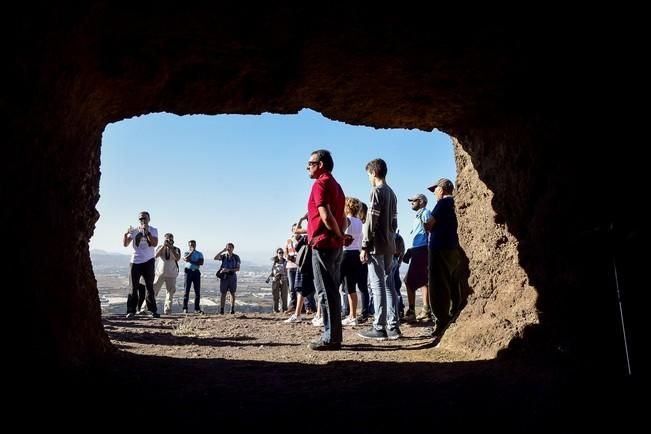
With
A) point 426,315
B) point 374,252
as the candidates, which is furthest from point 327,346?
point 426,315

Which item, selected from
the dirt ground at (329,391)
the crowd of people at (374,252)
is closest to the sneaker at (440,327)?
the crowd of people at (374,252)

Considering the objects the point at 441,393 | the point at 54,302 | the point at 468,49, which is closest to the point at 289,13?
the point at 468,49

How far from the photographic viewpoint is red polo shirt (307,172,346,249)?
14.8 feet

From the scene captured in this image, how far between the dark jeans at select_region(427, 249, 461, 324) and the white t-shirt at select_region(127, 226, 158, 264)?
17.0 ft

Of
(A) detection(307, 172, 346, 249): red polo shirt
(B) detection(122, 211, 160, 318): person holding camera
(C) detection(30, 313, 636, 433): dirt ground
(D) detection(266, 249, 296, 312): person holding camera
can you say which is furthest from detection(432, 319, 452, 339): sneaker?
(D) detection(266, 249, 296, 312): person holding camera

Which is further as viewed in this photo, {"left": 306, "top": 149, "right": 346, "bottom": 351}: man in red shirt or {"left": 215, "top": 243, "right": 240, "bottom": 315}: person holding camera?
{"left": 215, "top": 243, "right": 240, "bottom": 315}: person holding camera

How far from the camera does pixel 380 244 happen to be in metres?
5.16

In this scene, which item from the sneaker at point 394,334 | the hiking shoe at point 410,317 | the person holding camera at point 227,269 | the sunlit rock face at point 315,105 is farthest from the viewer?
the person holding camera at point 227,269

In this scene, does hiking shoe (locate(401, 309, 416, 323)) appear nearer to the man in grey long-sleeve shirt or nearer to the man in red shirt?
the man in grey long-sleeve shirt

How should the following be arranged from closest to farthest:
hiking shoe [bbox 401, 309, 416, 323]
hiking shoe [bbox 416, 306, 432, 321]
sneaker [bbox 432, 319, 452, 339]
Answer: sneaker [bbox 432, 319, 452, 339] < hiking shoe [bbox 401, 309, 416, 323] < hiking shoe [bbox 416, 306, 432, 321]

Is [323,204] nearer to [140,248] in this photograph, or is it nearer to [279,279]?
[140,248]

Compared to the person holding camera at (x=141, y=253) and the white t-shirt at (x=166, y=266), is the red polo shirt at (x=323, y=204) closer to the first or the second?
the person holding camera at (x=141, y=253)

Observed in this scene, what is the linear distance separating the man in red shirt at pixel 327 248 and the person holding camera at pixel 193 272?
7.13m

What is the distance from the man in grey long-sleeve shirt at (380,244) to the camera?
5152mm
